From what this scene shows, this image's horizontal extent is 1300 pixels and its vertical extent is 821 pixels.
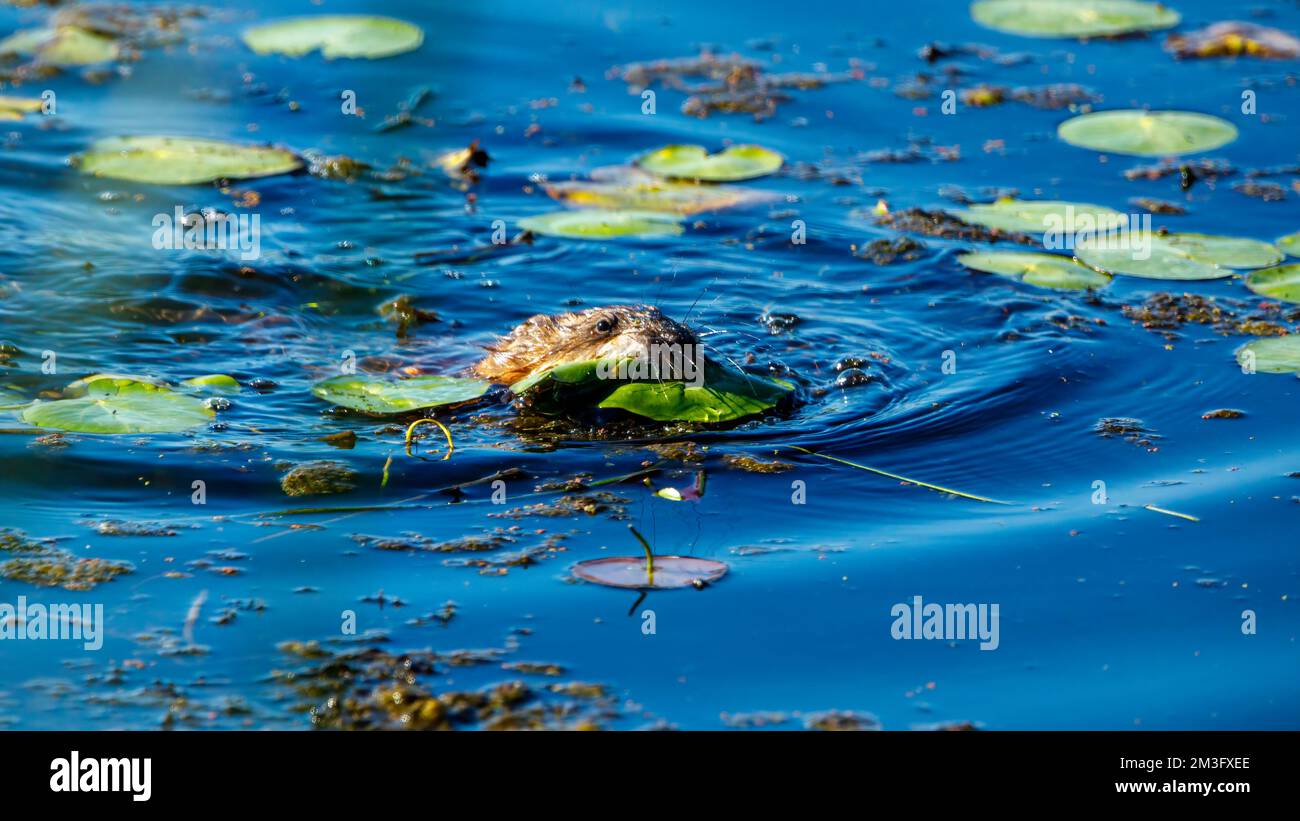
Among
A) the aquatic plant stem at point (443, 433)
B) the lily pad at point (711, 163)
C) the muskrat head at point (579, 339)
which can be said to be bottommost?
the aquatic plant stem at point (443, 433)

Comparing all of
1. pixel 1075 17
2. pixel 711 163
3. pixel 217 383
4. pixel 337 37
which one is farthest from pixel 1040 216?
pixel 337 37

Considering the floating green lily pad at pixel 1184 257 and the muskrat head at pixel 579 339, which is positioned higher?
Answer: the floating green lily pad at pixel 1184 257

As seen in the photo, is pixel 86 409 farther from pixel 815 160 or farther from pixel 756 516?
pixel 815 160

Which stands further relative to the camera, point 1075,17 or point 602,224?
point 1075,17

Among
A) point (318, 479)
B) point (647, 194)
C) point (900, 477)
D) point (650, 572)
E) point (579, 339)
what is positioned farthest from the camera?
point (647, 194)

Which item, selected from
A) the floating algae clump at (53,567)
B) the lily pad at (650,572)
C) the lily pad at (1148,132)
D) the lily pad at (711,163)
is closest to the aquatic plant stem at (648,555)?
the lily pad at (650,572)

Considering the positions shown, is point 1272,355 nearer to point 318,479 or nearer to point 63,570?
point 318,479

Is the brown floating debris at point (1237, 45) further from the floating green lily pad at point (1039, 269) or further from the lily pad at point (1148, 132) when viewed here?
the floating green lily pad at point (1039, 269)
